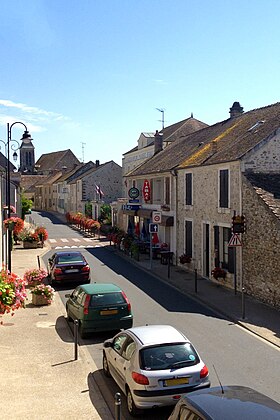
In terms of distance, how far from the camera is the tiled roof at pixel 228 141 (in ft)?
64.7

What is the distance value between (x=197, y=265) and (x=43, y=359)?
13.2 metres

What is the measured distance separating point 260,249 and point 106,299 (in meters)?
6.76

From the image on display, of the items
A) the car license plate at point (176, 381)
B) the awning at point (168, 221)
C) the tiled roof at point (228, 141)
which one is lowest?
the car license plate at point (176, 381)

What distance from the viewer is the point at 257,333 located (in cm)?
1312

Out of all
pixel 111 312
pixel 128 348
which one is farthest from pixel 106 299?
pixel 128 348

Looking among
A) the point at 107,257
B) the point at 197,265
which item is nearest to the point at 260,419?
the point at 197,265

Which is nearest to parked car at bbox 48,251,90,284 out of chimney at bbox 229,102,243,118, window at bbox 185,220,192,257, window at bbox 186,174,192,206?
window at bbox 185,220,192,257

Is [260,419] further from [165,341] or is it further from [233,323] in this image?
[233,323]

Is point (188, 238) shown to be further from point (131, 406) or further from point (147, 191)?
point (131, 406)

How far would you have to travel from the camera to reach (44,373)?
9992mm

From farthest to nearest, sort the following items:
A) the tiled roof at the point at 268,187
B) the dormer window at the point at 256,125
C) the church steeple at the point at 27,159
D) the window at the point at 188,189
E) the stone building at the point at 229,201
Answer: the church steeple at the point at 27,159 → the window at the point at 188,189 → the dormer window at the point at 256,125 → the stone building at the point at 229,201 → the tiled roof at the point at 268,187

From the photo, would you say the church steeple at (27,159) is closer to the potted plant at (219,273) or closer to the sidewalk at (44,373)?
the potted plant at (219,273)

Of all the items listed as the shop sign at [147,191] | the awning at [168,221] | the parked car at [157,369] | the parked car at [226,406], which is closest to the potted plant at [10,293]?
the parked car at [157,369]

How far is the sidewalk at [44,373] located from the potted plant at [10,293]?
1469 mm
